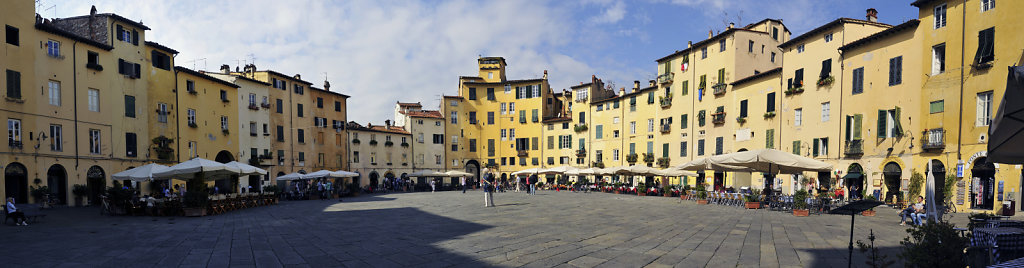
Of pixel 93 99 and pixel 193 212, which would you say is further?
pixel 93 99

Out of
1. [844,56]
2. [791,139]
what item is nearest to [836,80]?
[844,56]

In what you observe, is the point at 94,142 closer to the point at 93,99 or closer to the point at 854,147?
the point at 93,99

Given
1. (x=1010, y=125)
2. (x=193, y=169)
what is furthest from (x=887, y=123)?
(x=193, y=169)

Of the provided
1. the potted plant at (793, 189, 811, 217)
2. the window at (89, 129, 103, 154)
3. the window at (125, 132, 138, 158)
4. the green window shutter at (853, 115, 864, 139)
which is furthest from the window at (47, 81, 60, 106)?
the green window shutter at (853, 115, 864, 139)

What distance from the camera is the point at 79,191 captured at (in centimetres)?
2456

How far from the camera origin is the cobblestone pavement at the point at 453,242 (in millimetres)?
8148

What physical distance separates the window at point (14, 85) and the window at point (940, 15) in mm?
41754

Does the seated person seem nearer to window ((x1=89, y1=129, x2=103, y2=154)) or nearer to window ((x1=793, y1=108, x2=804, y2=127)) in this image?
window ((x1=89, y1=129, x2=103, y2=154))

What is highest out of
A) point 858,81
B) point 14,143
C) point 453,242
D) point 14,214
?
point 858,81

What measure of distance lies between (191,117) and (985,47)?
143ft

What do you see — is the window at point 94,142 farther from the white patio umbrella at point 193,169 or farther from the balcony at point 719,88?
the balcony at point 719,88

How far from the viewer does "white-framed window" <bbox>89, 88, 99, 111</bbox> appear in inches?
1018

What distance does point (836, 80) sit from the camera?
2767cm

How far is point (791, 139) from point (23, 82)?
134ft
